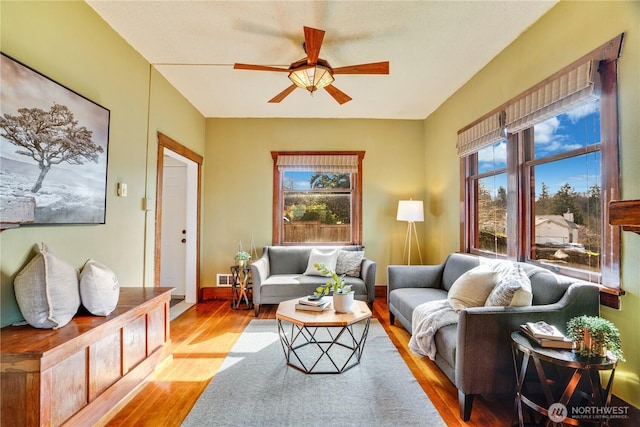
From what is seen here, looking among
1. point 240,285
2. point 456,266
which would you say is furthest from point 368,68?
point 240,285

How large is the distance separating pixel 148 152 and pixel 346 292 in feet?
8.09

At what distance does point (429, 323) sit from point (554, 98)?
1935 mm

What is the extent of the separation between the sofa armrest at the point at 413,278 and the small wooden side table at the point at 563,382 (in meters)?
1.52

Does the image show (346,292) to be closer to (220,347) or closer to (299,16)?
(220,347)

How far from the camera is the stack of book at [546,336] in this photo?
153 cm

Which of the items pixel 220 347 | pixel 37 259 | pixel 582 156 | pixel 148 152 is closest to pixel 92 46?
pixel 148 152

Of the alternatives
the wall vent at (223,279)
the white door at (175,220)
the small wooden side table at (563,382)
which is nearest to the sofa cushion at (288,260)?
the wall vent at (223,279)

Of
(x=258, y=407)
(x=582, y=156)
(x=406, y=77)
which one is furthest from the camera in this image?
(x=406, y=77)

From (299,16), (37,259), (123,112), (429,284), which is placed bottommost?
(429,284)

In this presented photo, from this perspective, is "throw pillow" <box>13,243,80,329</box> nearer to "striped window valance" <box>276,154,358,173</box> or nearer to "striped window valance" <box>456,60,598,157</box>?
"striped window valance" <box>276,154,358,173</box>

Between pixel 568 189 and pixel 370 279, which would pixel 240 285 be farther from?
pixel 568 189

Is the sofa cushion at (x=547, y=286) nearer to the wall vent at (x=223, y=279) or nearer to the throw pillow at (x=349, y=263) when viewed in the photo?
the throw pillow at (x=349, y=263)

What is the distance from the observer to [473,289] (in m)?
2.25

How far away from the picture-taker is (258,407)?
73.9 inches
